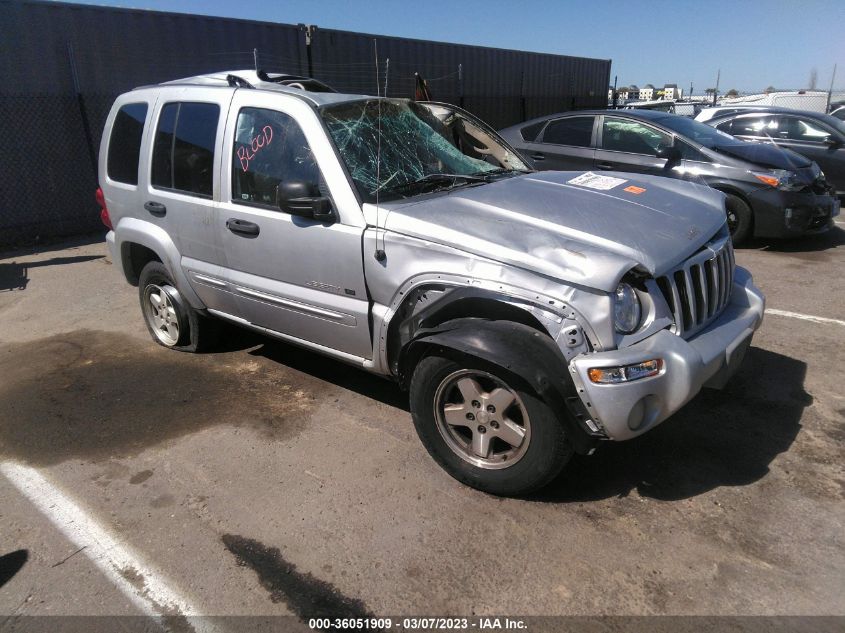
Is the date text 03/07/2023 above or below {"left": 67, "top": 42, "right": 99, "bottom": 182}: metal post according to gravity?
below

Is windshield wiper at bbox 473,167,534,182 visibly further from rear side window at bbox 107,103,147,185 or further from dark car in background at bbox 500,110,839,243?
dark car in background at bbox 500,110,839,243

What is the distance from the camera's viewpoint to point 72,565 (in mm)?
2693

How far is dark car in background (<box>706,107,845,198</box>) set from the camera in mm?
9820

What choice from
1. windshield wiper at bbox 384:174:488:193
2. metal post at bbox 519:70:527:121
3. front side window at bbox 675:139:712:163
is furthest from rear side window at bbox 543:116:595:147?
metal post at bbox 519:70:527:121

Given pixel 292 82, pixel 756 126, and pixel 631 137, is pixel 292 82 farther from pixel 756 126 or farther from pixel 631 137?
pixel 756 126

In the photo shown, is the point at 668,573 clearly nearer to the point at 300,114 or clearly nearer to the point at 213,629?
the point at 213,629

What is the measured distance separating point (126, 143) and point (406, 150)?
2.42 metres

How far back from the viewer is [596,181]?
381 centimetres

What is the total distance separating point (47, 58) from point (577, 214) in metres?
9.48

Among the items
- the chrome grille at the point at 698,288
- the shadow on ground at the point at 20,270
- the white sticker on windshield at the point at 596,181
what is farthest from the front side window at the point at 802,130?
the shadow on ground at the point at 20,270

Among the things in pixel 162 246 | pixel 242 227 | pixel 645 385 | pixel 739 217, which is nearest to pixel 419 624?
pixel 645 385

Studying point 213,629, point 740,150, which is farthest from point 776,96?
point 213,629

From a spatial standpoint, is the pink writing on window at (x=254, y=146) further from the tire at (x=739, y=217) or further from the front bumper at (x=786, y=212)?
the front bumper at (x=786, y=212)

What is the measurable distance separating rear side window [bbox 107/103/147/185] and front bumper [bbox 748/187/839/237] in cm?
655
